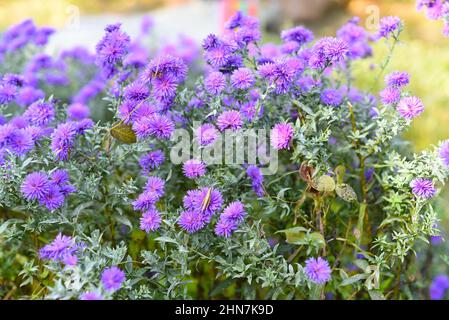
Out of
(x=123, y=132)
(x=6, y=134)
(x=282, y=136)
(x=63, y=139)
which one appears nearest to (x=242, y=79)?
(x=282, y=136)

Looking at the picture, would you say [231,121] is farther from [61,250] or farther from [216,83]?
[61,250]

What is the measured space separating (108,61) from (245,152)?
15.4 inches

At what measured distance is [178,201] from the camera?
5.13 ft

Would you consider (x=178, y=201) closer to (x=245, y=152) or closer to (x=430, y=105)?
(x=245, y=152)

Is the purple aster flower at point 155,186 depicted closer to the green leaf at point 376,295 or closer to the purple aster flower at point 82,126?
the purple aster flower at point 82,126

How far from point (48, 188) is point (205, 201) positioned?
0.32m

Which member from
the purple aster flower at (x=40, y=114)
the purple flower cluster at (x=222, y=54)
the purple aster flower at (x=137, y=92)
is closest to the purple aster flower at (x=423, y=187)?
the purple flower cluster at (x=222, y=54)

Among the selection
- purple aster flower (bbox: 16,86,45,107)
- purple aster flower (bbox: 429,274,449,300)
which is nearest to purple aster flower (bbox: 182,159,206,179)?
purple aster flower (bbox: 16,86,45,107)

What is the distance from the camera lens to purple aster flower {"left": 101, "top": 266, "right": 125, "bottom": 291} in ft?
3.63

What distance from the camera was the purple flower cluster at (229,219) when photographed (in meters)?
1.23

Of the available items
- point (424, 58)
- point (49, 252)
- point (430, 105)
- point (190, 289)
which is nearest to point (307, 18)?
point (424, 58)

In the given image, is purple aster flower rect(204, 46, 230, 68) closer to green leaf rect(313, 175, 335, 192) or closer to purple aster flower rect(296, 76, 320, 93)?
purple aster flower rect(296, 76, 320, 93)

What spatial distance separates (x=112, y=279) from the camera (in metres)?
1.11
